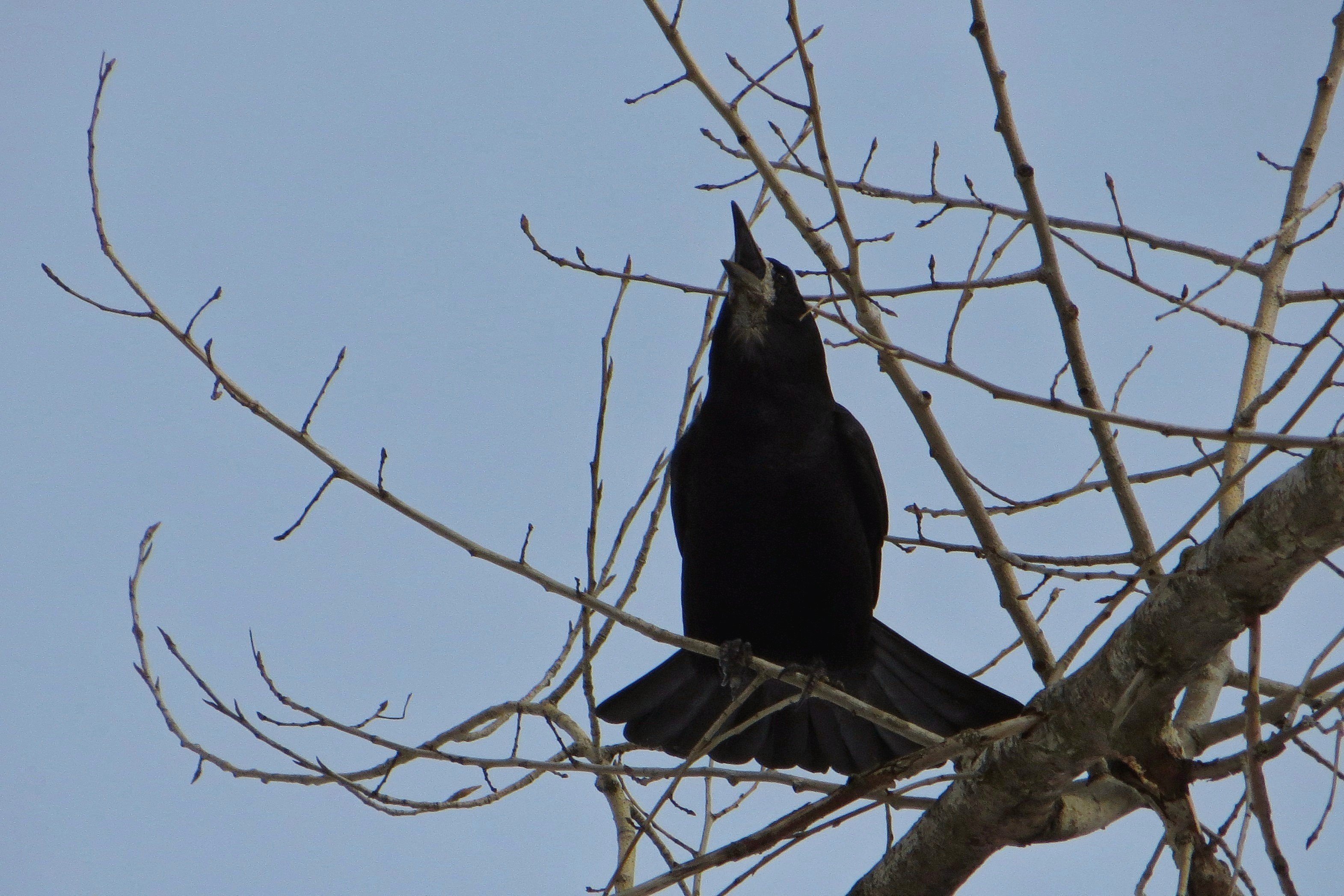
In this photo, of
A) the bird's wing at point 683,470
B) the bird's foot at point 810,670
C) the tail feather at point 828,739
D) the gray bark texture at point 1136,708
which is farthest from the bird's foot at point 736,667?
the gray bark texture at point 1136,708

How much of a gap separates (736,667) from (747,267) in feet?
4.99

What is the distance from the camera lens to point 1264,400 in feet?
7.31

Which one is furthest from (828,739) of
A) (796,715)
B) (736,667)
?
(736,667)

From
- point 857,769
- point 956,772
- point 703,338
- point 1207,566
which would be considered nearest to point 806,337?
point 703,338

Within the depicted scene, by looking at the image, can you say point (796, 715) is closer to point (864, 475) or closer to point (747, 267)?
point (864, 475)

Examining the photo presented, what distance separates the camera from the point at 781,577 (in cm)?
426

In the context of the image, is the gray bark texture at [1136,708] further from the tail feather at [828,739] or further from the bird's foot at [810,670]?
the tail feather at [828,739]

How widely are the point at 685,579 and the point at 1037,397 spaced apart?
2570 millimetres

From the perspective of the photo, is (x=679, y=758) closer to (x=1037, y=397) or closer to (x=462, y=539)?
(x=462, y=539)

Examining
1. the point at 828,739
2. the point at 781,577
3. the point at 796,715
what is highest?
the point at 781,577

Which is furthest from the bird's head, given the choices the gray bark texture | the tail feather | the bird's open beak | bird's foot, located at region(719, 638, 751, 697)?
the gray bark texture

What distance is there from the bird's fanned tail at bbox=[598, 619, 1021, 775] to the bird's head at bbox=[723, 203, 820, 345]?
4.02 feet

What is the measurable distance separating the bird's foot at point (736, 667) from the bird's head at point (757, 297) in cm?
110

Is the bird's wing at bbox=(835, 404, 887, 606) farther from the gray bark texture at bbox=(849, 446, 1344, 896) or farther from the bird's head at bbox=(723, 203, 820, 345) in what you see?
the gray bark texture at bbox=(849, 446, 1344, 896)
